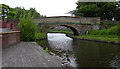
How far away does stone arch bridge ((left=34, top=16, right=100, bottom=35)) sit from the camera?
4712 centimetres

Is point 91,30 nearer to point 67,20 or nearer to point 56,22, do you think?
point 67,20

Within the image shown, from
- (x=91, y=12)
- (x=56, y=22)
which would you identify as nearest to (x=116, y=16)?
(x=91, y=12)

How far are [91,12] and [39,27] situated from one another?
2208cm

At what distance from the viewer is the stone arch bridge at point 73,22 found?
47125 mm

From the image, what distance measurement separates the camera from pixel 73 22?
49.0m

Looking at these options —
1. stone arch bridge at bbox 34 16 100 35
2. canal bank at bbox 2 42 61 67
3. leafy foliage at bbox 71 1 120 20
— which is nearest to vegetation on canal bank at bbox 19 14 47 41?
canal bank at bbox 2 42 61 67

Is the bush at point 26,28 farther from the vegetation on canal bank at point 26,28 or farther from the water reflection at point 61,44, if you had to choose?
the water reflection at point 61,44

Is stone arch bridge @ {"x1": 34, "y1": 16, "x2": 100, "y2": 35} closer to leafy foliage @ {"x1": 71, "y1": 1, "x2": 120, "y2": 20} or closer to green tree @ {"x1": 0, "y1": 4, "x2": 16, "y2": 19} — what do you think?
leafy foliage @ {"x1": 71, "y1": 1, "x2": 120, "y2": 20}

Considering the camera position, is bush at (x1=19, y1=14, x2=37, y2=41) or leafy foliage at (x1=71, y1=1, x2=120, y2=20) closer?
bush at (x1=19, y1=14, x2=37, y2=41)

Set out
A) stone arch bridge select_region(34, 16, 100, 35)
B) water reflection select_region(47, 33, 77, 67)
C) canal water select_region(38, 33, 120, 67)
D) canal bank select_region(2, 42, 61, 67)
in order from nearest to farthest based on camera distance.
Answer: canal bank select_region(2, 42, 61, 67), water reflection select_region(47, 33, 77, 67), canal water select_region(38, 33, 120, 67), stone arch bridge select_region(34, 16, 100, 35)

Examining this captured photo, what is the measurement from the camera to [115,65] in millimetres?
13125

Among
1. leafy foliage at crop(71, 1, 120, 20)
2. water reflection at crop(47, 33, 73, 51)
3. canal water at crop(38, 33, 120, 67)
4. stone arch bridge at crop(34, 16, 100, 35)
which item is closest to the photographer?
canal water at crop(38, 33, 120, 67)

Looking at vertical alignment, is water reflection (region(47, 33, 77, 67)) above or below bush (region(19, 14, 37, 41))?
below

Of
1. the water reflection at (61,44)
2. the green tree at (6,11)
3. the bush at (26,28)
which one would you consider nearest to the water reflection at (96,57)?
the water reflection at (61,44)
